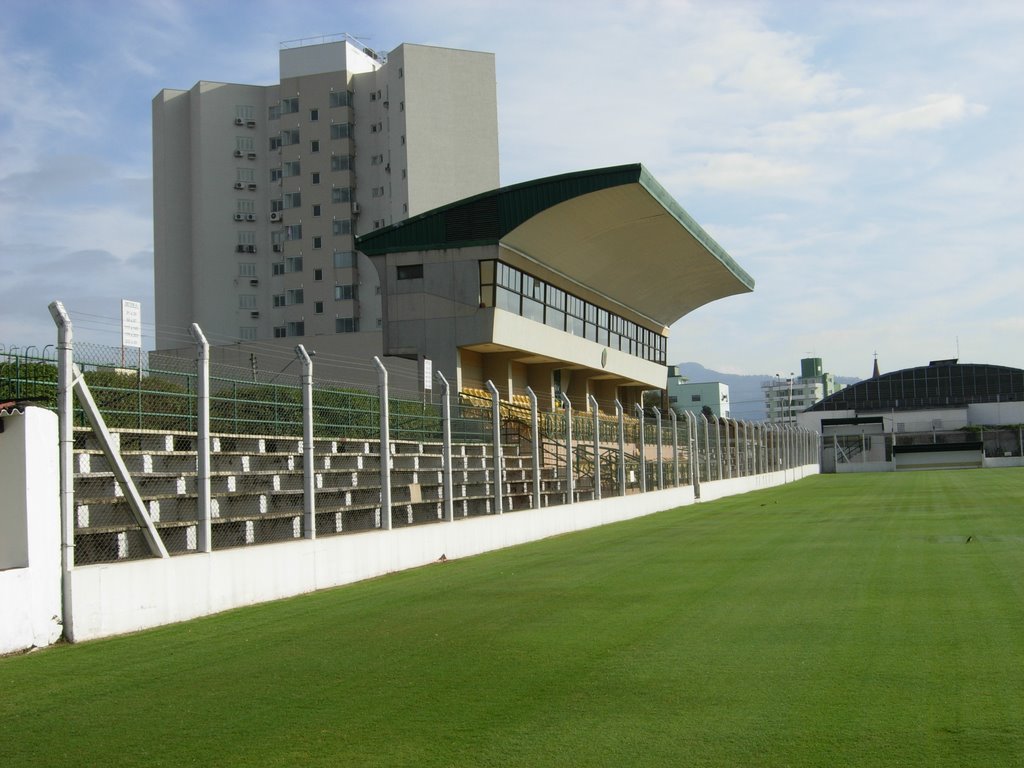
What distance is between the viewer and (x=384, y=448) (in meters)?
14.4

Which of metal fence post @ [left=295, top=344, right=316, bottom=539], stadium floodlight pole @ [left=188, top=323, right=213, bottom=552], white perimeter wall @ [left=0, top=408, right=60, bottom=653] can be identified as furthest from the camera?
metal fence post @ [left=295, top=344, right=316, bottom=539]

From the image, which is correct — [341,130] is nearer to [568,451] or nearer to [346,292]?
[346,292]

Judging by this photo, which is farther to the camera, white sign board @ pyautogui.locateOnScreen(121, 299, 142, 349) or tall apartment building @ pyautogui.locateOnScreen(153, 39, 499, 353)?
tall apartment building @ pyautogui.locateOnScreen(153, 39, 499, 353)

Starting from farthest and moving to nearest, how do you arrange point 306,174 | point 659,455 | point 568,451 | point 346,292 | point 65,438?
point 306,174 → point 346,292 → point 659,455 → point 568,451 → point 65,438

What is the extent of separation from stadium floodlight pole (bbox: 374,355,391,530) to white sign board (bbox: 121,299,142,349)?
14.9 feet

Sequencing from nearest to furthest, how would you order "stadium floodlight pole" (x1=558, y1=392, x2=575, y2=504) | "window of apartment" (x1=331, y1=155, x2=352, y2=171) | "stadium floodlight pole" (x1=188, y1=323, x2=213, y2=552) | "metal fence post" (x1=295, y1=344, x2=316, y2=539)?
1. "stadium floodlight pole" (x1=188, y1=323, x2=213, y2=552)
2. "metal fence post" (x1=295, y1=344, x2=316, y2=539)
3. "stadium floodlight pole" (x1=558, y1=392, x2=575, y2=504)
4. "window of apartment" (x1=331, y1=155, x2=352, y2=171)

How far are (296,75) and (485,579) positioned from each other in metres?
→ 73.8

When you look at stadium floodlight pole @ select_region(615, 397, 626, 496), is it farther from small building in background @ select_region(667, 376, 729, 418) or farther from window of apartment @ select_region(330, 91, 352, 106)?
small building in background @ select_region(667, 376, 729, 418)

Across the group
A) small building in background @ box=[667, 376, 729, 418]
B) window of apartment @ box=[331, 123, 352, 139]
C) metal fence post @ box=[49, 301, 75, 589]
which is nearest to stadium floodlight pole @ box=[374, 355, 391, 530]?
metal fence post @ box=[49, 301, 75, 589]

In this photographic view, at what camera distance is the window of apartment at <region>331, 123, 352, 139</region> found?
79250mm

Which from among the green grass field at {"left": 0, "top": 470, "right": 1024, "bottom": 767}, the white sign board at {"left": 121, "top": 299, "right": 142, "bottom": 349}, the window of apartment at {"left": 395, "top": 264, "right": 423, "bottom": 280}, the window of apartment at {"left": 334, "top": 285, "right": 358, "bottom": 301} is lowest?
the green grass field at {"left": 0, "top": 470, "right": 1024, "bottom": 767}

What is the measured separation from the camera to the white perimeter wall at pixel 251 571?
9164 millimetres

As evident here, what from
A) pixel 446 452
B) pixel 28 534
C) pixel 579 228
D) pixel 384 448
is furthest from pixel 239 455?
pixel 579 228

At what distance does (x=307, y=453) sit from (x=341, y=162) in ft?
230
